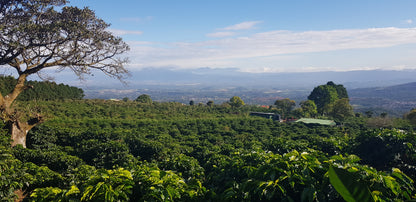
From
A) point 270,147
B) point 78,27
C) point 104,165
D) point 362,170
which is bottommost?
point 104,165

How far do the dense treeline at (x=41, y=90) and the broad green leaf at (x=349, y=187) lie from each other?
25160mm

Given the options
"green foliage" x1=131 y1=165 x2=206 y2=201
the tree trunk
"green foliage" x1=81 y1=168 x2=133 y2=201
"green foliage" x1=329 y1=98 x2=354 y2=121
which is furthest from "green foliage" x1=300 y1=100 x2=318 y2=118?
"green foliage" x1=81 y1=168 x2=133 y2=201

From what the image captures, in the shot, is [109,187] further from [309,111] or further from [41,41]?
[309,111]

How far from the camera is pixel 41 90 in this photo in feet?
87.5

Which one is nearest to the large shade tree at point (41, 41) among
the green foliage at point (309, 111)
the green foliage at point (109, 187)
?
the green foliage at point (109, 187)

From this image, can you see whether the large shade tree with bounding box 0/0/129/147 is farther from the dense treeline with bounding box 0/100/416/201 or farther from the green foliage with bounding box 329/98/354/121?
the green foliage with bounding box 329/98/354/121

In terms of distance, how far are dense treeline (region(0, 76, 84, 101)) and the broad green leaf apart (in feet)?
82.5

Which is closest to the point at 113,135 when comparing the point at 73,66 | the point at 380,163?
the point at 73,66

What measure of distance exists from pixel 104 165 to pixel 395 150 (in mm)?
8704

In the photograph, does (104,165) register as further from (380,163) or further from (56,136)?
(380,163)

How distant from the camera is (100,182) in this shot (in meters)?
2.88

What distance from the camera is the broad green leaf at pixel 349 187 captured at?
0.99 m

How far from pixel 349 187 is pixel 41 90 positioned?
32139 mm

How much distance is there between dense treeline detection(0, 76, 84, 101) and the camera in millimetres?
23208
